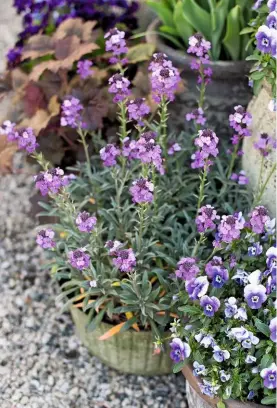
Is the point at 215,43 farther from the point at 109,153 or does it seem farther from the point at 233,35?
the point at 109,153

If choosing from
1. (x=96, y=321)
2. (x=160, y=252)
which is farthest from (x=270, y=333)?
(x=96, y=321)

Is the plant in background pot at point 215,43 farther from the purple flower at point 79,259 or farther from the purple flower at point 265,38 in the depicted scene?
the purple flower at point 79,259

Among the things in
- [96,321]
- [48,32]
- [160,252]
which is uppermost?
[48,32]

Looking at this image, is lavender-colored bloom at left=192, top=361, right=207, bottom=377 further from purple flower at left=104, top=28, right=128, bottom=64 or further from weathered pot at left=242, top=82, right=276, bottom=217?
purple flower at left=104, top=28, right=128, bottom=64

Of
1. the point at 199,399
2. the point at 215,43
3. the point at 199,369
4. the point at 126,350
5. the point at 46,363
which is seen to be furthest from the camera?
the point at 215,43

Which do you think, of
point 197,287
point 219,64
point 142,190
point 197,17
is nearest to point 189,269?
point 197,287

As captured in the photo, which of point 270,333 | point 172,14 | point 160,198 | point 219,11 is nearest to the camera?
point 270,333

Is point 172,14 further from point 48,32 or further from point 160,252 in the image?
point 160,252
